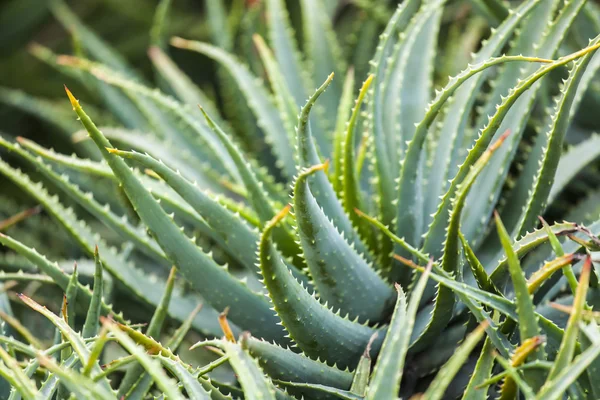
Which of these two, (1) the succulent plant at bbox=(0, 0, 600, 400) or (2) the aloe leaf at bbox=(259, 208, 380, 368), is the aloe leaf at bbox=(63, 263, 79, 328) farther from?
(2) the aloe leaf at bbox=(259, 208, 380, 368)

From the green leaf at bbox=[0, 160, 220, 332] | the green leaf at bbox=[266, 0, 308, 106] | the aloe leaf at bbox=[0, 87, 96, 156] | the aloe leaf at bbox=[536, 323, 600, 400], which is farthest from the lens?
the aloe leaf at bbox=[0, 87, 96, 156]

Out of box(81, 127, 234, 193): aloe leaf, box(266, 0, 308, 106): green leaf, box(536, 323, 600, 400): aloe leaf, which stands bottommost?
box(536, 323, 600, 400): aloe leaf

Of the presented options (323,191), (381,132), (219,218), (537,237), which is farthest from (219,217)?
(537,237)

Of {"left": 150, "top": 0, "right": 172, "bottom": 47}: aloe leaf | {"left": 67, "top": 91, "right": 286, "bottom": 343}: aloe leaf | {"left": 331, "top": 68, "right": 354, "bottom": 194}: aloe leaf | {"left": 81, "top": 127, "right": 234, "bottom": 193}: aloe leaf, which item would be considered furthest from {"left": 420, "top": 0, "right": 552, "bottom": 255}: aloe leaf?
{"left": 150, "top": 0, "right": 172, "bottom": 47}: aloe leaf

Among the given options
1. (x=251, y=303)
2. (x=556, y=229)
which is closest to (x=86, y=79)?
(x=251, y=303)

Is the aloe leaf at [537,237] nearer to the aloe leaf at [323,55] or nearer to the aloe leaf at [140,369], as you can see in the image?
the aloe leaf at [140,369]

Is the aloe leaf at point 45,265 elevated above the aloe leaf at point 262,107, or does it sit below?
below

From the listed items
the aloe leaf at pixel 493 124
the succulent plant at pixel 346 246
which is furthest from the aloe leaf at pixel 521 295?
the aloe leaf at pixel 493 124
